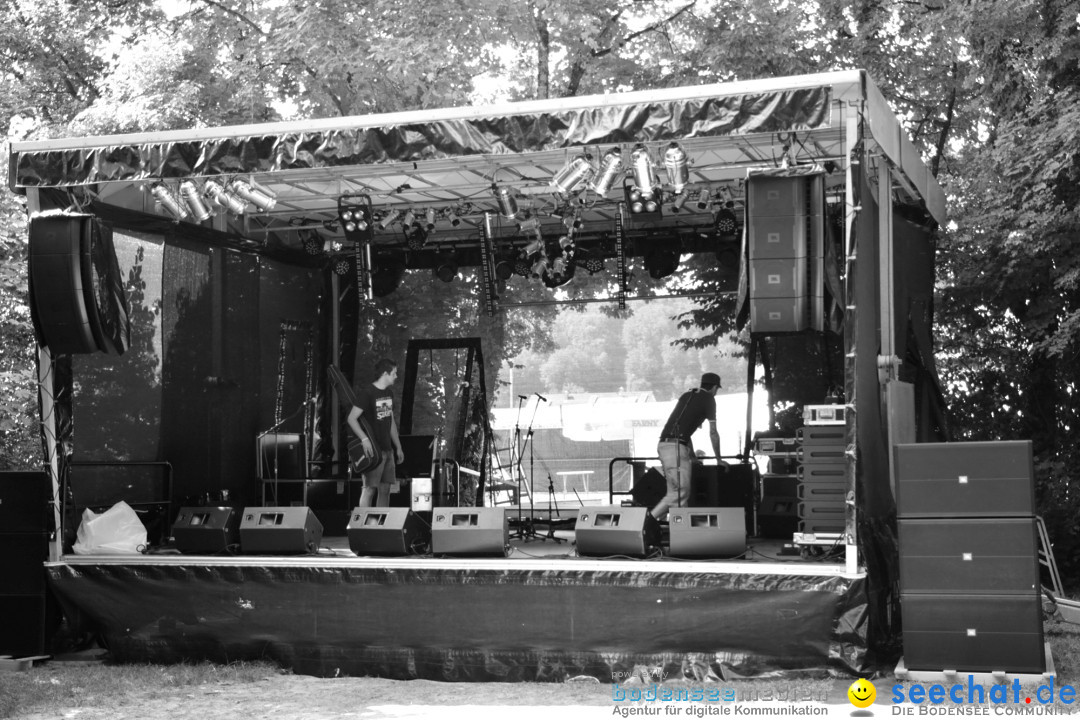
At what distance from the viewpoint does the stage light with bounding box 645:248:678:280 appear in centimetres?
1091

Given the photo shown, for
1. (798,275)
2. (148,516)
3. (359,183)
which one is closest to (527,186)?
(359,183)

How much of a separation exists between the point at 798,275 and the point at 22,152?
505 cm

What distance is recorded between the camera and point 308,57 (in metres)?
13.4

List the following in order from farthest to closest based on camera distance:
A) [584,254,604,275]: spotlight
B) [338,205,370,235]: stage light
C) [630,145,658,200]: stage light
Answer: [584,254,604,275]: spotlight
[338,205,370,235]: stage light
[630,145,658,200]: stage light

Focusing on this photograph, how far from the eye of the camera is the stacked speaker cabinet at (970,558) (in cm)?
566

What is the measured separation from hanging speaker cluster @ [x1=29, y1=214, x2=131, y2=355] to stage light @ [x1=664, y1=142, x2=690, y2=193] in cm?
369

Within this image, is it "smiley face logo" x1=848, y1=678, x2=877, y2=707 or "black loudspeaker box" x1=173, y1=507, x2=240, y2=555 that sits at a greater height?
"black loudspeaker box" x1=173, y1=507, x2=240, y2=555

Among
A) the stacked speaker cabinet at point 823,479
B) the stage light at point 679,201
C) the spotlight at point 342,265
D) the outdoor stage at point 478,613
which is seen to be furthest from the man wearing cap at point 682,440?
the spotlight at point 342,265

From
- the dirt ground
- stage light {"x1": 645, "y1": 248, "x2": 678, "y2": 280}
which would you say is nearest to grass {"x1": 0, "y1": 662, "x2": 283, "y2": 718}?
the dirt ground

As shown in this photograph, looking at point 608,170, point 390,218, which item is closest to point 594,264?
point 390,218

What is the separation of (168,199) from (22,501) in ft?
7.22

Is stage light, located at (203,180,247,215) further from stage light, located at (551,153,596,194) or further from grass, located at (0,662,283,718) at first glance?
grass, located at (0,662,283,718)

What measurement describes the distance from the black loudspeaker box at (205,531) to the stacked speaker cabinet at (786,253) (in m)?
3.79

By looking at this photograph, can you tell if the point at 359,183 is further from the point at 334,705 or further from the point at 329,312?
the point at 334,705
